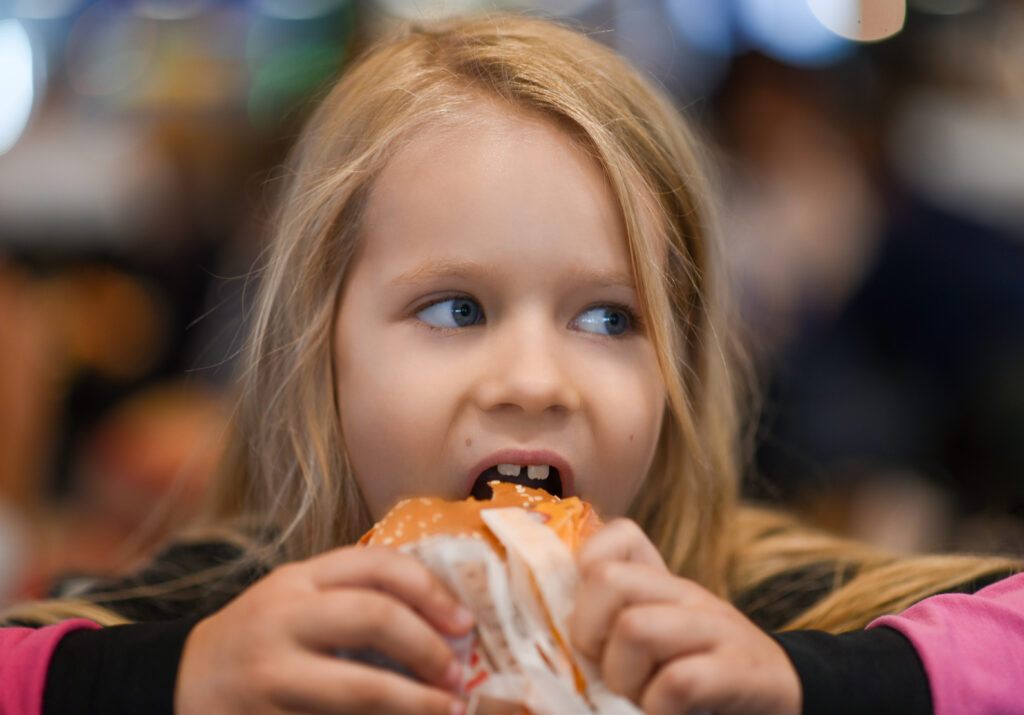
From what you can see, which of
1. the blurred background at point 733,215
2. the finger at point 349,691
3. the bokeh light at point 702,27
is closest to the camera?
the finger at point 349,691

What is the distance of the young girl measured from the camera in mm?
519

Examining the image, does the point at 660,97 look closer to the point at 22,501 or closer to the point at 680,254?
the point at 680,254

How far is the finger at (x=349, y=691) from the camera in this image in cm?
50

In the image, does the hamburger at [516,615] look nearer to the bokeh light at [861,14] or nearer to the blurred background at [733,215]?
the blurred background at [733,215]

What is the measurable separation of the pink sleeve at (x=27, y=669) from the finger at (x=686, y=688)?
1.29ft

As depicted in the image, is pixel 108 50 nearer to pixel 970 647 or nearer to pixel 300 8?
pixel 300 8

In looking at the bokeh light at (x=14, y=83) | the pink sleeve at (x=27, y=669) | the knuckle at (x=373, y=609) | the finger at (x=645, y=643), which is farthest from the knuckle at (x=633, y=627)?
the bokeh light at (x=14, y=83)

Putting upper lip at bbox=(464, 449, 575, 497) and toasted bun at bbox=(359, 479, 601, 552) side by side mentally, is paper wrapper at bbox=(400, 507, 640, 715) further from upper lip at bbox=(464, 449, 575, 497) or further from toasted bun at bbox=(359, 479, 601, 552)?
upper lip at bbox=(464, 449, 575, 497)

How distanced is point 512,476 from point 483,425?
0.05 meters

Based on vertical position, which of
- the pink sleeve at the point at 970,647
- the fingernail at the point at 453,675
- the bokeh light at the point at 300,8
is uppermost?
the bokeh light at the point at 300,8

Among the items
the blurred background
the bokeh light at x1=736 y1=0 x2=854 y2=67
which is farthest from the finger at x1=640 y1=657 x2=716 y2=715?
the bokeh light at x1=736 y1=0 x2=854 y2=67

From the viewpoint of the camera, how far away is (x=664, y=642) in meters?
0.50

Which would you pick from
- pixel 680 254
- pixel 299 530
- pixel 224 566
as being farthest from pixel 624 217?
pixel 224 566

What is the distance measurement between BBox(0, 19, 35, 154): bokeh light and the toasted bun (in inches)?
68.7
